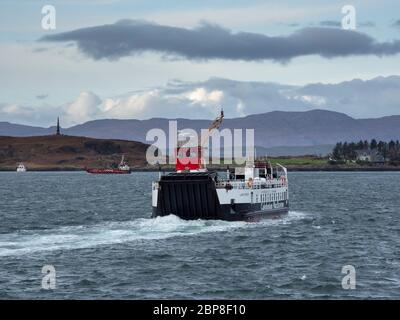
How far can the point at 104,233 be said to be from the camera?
65.9 metres

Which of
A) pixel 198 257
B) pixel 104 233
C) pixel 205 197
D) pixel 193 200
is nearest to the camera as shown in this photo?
pixel 198 257

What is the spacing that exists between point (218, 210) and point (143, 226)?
783 centimetres

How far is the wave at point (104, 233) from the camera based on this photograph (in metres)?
57.2

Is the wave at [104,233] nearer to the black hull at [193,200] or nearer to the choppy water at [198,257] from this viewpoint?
the choppy water at [198,257]

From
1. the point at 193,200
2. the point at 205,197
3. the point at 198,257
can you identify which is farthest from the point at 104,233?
the point at 198,257

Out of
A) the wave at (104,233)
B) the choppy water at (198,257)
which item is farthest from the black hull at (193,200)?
the choppy water at (198,257)

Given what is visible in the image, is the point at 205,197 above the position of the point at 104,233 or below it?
above

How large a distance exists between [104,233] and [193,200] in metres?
10.6

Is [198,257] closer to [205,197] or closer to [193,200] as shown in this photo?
[205,197]

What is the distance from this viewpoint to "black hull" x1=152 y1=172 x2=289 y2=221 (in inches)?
2827

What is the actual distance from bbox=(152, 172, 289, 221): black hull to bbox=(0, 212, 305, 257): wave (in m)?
0.73

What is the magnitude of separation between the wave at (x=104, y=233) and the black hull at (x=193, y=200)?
2.40ft
